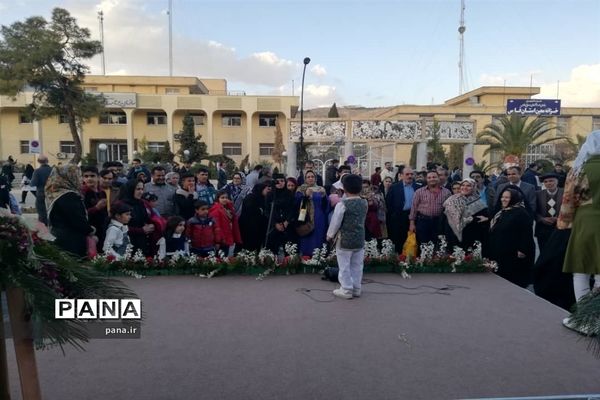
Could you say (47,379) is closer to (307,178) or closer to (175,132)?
(307,178)

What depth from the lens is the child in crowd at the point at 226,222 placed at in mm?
6812

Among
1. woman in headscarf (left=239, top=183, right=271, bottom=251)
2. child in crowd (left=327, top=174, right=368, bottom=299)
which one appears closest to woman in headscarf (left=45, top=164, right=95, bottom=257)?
woman in headscarf (left=239, top=183, right=271, bottom=251)

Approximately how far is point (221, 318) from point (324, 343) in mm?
1120

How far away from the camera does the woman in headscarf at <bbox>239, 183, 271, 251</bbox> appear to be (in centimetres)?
745

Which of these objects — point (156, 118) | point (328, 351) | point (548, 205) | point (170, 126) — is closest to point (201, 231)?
point (328, 351)

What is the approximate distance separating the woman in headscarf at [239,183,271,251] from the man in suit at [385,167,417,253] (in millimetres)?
2269

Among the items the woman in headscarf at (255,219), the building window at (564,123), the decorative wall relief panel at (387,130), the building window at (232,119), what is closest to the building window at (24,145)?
the building window at (232,119)

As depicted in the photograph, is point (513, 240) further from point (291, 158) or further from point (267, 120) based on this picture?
point (267, 120)

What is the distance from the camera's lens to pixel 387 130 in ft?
79.6

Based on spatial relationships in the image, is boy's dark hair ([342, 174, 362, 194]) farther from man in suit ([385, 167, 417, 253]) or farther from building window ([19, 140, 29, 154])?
building window ([19, 140, 29, 154])

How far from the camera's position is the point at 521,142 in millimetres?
22984

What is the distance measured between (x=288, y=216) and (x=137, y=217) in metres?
2.24

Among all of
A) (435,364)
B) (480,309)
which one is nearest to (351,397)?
(435,364)

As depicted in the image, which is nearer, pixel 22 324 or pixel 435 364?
pixel 22 324
